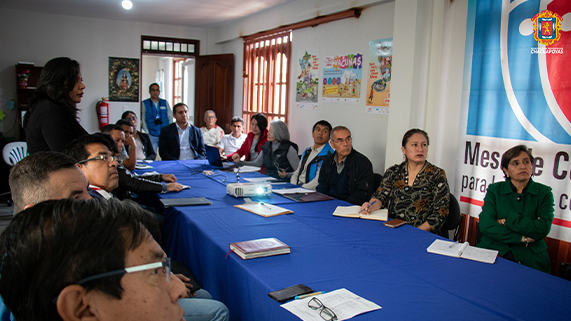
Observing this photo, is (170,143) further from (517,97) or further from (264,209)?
(517,97)

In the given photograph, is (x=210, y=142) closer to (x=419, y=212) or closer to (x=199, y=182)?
(x=199, y=182)

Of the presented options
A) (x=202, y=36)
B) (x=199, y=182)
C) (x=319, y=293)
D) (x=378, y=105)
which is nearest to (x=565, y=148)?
(x=378, y=105)

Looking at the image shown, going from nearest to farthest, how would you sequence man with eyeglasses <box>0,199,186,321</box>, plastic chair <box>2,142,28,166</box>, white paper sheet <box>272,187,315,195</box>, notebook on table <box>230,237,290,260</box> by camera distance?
man with eyeglasses <box>0,199,186,321</box>
notebook on table <box>230,237,290,260</box>
white paper sheet <box>272,187,315,195</box>
plastic chair <box>2,142,28,166</box>

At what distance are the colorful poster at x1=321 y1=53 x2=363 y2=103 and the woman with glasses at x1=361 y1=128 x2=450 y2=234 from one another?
184cm

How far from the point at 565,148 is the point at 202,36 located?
22.4 feet

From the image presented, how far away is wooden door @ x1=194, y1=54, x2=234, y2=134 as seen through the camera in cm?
757

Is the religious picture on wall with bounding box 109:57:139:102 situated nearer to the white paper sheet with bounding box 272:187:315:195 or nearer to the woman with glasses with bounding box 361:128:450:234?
the white paper sheet with bounding box 272:187:315:195

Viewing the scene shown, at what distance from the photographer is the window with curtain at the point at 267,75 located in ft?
19.8

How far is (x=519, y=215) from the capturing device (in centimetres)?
246

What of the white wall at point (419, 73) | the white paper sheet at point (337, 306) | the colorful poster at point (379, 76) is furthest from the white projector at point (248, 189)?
the colorful poster at point (379, 76)

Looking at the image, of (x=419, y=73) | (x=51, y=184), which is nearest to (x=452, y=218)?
(x=419, y=73)

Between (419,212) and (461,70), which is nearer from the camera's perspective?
(419,212)

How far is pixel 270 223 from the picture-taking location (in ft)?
7.86

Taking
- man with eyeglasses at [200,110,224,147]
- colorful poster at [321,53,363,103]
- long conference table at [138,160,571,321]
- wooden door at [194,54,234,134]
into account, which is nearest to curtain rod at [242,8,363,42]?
colorful poster at [321,53,363,103]
